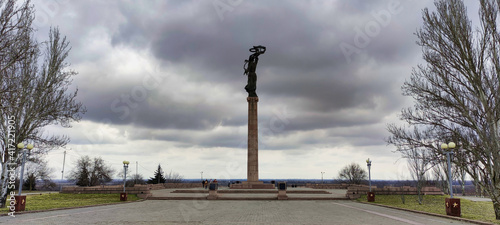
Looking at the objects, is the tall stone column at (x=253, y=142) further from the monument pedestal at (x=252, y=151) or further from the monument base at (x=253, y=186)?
the monument base at (x=253, y=186)

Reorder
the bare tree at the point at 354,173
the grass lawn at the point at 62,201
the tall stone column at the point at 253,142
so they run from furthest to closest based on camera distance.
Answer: the bare tree at the point at 354,173 < the tall stone column at the point at 253,142 < the grass lawn at the point at 62,201

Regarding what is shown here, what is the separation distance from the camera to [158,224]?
40.7 feet

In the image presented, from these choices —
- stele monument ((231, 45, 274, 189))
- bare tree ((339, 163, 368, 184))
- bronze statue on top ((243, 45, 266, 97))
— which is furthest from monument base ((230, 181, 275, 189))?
bare tree ((339, 163, 368, 184))

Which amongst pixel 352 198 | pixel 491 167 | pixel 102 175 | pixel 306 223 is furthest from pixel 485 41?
pixel 102 175

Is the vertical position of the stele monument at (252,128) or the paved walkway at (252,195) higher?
the stele monument at (252,128)

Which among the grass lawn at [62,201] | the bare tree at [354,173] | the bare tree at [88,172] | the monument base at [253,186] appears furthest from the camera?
the bare tree at [354,173]

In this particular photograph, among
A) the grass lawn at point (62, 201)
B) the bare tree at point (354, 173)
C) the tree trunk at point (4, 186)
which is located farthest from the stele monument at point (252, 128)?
the bare tree at point (354, 173)

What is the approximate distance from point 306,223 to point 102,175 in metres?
57.2

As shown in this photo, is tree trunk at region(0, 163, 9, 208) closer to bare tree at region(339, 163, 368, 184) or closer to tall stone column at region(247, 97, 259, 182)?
tall stone column at region(247, 97, 259, 182)

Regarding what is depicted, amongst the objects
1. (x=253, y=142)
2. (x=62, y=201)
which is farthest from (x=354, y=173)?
(x=62, y=201)

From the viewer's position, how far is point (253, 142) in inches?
1547

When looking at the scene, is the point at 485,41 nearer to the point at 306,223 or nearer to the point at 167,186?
the point at 306,223

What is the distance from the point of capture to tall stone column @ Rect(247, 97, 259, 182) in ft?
127

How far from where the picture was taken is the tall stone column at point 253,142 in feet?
127
